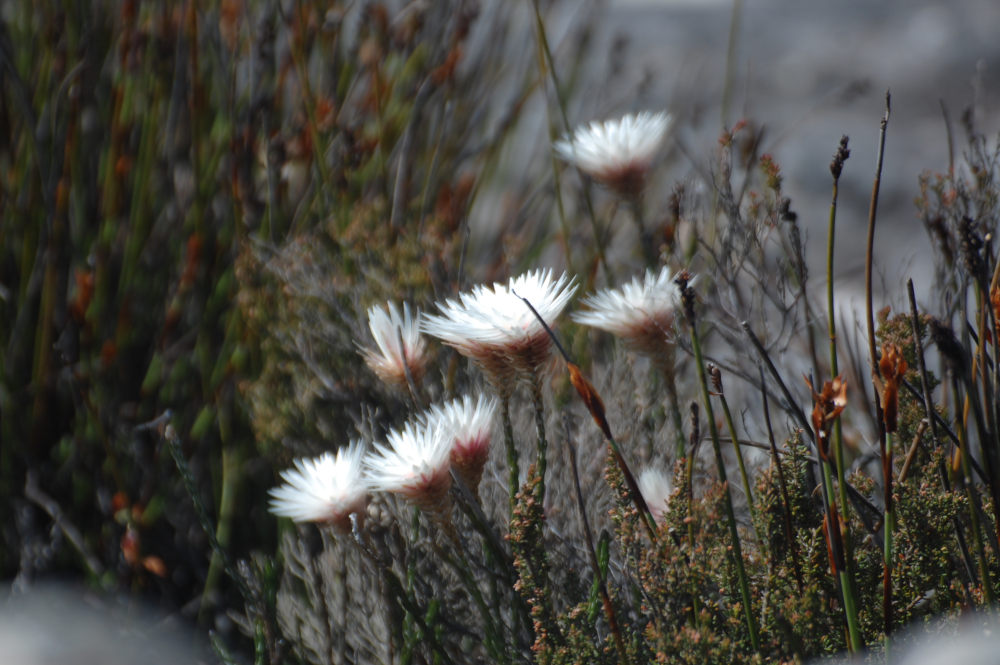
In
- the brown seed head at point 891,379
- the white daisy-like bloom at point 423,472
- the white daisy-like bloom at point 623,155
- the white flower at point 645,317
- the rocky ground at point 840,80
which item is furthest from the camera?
the rocky ground at point 840,80

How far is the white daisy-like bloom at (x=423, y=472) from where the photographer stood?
82cm

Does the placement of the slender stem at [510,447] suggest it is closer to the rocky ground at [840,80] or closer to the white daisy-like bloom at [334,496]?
the white daisy-like bloom at [334,496]

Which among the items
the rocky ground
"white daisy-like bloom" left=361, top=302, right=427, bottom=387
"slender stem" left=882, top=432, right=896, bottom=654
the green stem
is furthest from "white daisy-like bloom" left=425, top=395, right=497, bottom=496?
the rocky ground

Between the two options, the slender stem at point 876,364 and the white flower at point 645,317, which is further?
the white flower at point 645,317

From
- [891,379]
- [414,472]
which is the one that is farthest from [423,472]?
[891,379]

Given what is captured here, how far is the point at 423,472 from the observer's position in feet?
2.71

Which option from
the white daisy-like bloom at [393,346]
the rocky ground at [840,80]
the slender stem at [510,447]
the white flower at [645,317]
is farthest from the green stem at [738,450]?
the rocky ground at [840,80]

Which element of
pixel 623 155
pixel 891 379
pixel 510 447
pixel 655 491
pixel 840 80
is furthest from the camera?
pixel 840 80

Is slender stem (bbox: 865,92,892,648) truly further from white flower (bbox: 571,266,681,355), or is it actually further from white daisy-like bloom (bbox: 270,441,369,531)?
white daisy-like bloom (bbox: 270,441,369,531)

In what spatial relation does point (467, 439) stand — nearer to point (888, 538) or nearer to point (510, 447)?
point (510, 447)

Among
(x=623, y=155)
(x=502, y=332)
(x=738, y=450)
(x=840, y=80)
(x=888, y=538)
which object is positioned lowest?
(x=888, y=538)

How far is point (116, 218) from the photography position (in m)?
1.76

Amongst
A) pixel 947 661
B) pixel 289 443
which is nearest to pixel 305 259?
pixel 289 443

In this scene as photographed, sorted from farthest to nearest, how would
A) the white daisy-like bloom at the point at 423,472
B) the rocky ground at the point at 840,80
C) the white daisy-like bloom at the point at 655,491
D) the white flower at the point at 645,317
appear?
the rocky ground at the point at 840,80
the white daisy-like bloom at the point at 655,491
the white flower at the point at 645,317
the white daisy-like bloom at the point at 423,472
